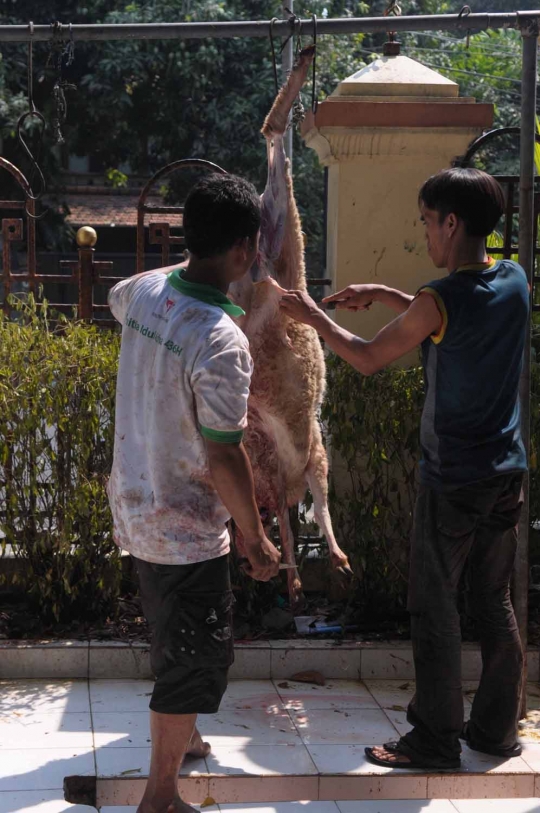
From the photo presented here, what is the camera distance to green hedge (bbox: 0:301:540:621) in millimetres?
4672

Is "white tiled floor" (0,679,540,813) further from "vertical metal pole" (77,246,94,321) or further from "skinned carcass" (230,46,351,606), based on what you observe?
"vertical metal pole" (77,246,94,321)

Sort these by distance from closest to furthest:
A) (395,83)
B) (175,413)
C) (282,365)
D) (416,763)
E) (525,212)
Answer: (175,413)
(416,763)
(282,365)
(525,212)
(395,83)

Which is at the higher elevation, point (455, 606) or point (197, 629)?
point (197, 629)

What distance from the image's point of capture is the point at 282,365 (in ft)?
12.5

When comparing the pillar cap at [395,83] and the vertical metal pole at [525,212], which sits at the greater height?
the pillar cap at [395,83]

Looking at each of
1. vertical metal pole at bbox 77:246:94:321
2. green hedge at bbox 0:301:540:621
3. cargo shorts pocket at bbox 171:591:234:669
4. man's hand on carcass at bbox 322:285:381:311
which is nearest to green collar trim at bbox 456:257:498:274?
man's hand on carcass at bbox 322:285:381:311

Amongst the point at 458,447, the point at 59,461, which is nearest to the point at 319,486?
the point at 458,447

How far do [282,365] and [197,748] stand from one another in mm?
→ 1458

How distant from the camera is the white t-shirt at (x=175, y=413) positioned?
282 centimetres

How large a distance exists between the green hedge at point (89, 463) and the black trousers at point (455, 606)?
111cm

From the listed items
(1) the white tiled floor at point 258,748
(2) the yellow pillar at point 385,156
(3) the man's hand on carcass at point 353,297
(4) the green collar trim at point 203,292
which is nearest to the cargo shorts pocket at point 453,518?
(3) the man's hand on carcass at point 353,297

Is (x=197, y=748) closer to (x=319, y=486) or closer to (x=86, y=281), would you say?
(x=319, y=486)

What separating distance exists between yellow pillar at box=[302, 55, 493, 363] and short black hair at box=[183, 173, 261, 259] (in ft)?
7.14

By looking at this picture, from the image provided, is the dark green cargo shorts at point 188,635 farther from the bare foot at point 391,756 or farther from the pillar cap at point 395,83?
the pillar cap at point 395,83
